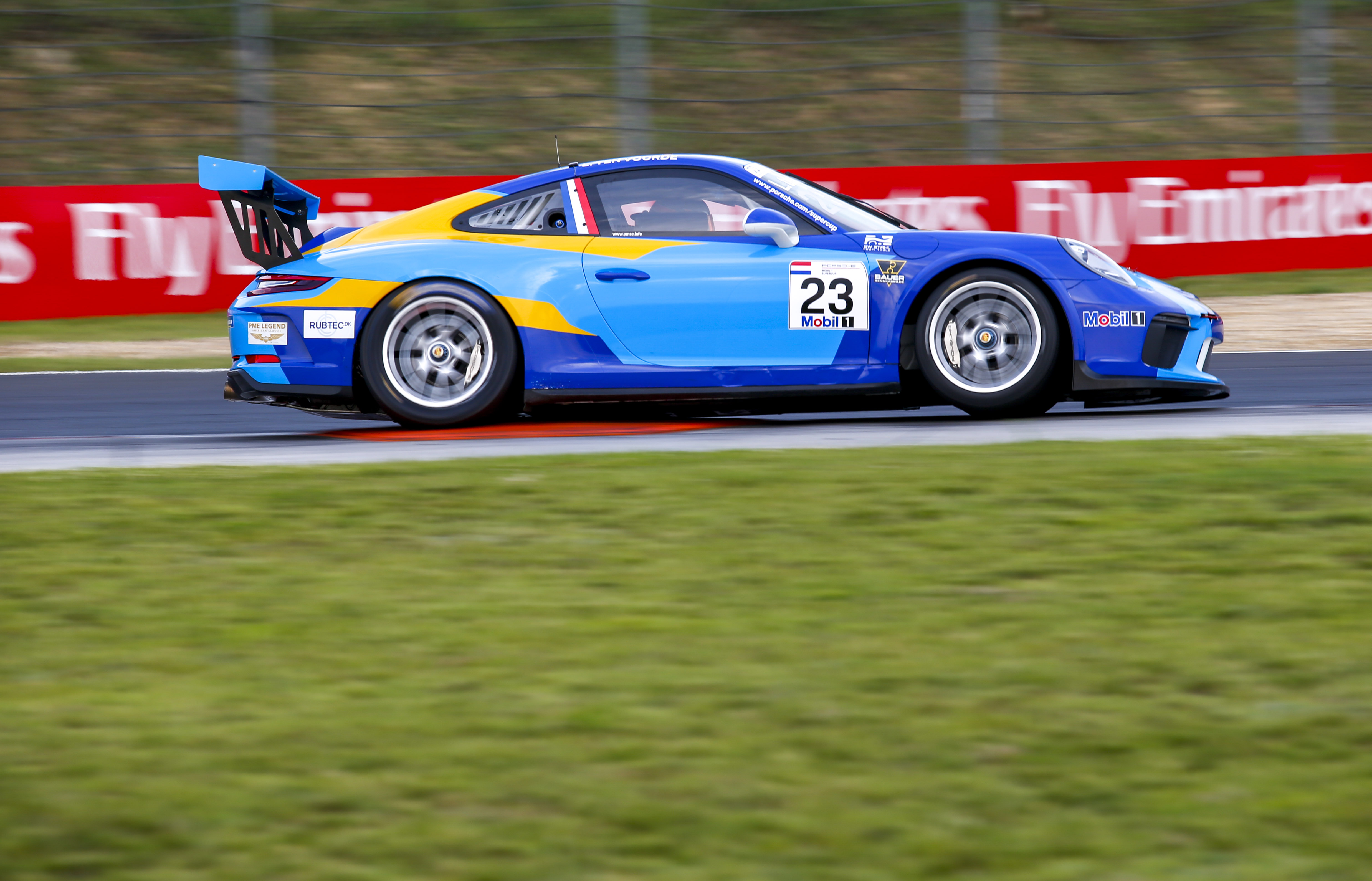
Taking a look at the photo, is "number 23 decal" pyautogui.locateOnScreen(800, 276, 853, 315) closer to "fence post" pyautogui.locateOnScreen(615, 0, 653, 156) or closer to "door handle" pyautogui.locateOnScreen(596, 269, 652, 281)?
"door handle" pyautogui.locateOnScreen(596, 269, 652, 281)

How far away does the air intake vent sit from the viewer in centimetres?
732

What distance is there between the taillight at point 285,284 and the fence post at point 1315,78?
1166 cm

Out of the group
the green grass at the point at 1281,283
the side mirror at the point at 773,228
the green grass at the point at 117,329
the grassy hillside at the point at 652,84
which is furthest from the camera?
the grassy hillside at the point at 652,84

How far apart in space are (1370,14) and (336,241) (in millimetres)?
24074

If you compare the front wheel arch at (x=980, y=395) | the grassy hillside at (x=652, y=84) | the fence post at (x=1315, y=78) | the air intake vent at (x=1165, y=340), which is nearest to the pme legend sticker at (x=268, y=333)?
the front wheel arch at (x=980, y=395)

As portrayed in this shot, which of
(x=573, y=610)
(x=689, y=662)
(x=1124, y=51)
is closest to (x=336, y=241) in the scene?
(x=573, y=610)

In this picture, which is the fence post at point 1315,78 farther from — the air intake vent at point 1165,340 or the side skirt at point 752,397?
the side skirt at point 752,397

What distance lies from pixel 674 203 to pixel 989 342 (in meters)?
1.55

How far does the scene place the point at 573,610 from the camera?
165 inches

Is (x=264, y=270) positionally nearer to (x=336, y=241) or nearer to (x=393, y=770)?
(x=336, y=241)

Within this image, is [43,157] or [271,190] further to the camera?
[43,157]

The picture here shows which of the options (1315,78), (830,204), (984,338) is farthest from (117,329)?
(1315,78)

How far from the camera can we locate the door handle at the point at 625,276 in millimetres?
7477

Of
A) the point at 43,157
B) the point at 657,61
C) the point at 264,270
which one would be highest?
the point at 657,61
